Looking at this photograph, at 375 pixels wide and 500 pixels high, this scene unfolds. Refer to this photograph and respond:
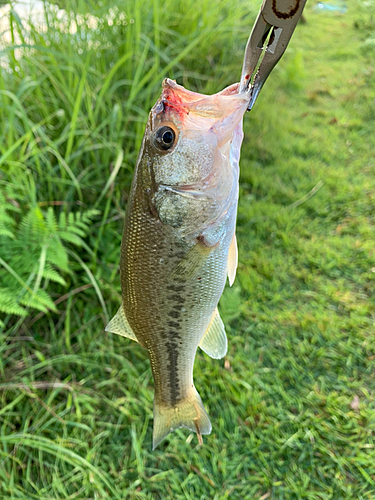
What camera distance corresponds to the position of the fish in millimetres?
979

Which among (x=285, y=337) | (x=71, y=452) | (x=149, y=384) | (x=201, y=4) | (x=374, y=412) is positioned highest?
(x=201, y=4)

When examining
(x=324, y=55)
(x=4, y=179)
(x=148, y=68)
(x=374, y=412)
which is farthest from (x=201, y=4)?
(x=374, y=412)

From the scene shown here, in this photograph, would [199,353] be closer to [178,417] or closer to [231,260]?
[178,417]

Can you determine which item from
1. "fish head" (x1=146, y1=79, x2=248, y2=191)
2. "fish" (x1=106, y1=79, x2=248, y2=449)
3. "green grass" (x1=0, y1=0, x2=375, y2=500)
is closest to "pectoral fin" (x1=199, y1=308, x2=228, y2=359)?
"fish" (x1=106, y1=79, x2=248, y2=449)

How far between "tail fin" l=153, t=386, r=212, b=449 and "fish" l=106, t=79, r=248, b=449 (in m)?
0.33

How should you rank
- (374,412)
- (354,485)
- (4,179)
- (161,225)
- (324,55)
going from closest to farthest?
(161,225)
(354,485)
(374,412)
(4,179)
(324,55)

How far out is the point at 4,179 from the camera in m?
2.17

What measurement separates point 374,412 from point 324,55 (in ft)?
12.6

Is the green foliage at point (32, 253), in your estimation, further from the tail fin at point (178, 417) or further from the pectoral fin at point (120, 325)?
the tail fin at point (178, 417)

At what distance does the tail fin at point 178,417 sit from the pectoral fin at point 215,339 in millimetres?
195

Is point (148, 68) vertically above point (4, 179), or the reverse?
point (148, 68)

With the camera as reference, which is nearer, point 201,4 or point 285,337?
point 285,337

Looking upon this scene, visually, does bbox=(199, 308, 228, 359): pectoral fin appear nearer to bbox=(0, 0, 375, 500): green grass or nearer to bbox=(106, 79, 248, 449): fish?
bbox=(106, 79, 248, 449): fish

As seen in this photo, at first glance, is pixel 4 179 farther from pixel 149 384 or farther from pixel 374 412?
pixel 374 412
